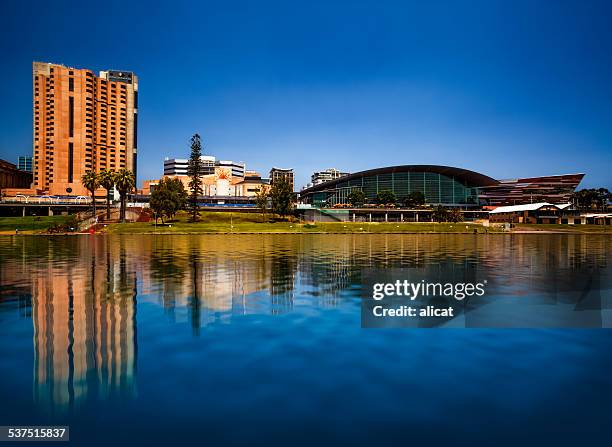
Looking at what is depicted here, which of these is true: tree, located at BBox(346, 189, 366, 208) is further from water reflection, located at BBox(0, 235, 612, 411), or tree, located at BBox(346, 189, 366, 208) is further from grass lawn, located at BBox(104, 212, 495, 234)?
water reflection, located at BBox(0, 235, 612, 411)

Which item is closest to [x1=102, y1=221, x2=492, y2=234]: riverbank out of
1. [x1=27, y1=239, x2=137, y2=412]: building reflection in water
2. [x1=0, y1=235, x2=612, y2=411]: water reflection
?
[x1=0, y1=235, x2=612, y2=411]: water reflection

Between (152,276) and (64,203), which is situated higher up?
(64,203)

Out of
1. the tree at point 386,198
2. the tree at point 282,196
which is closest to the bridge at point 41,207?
the tree at point 282,196

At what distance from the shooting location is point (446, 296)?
21344mm

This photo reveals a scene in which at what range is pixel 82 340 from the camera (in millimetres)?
13430

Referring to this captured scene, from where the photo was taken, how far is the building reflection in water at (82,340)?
32.0 ft

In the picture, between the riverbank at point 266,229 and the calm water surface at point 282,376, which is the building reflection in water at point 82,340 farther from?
the riverbank at point 266,229

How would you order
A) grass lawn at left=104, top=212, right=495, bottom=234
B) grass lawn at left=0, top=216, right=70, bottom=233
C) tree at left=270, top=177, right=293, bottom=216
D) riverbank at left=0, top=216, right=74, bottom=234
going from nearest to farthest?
riverbank at left=0, top=216, right=74, bottom=234 < grass lawn at left=0, top=216, right=70, bottom=233 < grass lawn at left=104, top=212, right=495, bottom=234 < tree at left=270, top=177, right=293, bottom=216

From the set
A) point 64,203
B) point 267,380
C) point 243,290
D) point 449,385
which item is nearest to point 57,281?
point 243,290

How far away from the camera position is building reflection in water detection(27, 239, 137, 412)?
32.0 feet

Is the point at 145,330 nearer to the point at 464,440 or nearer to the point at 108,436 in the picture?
the point at 108,436

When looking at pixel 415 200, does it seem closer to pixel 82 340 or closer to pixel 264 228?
pixel 264 228

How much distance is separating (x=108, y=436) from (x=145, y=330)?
22.9 feet

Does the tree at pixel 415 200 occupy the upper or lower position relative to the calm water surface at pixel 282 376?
upper
